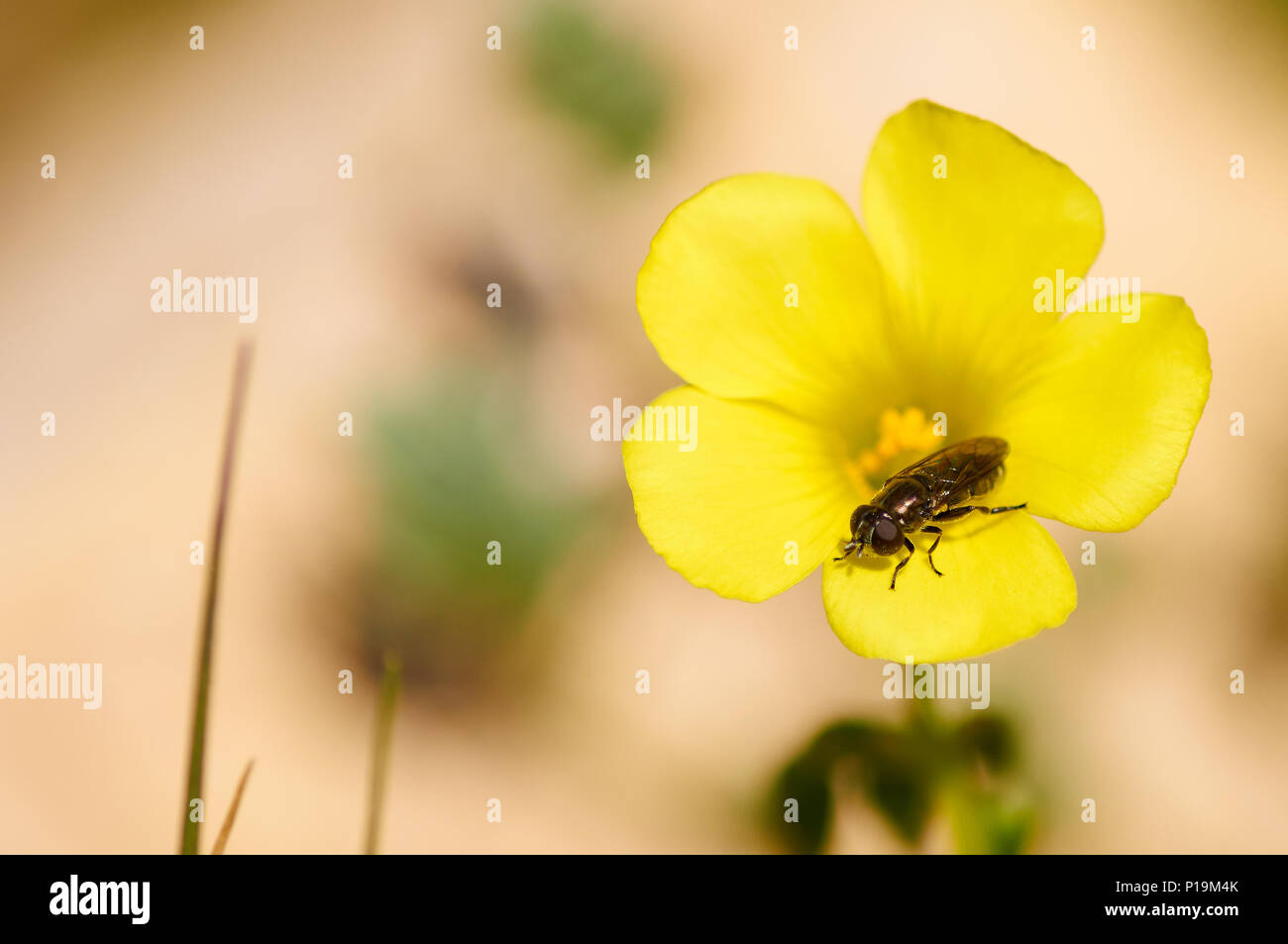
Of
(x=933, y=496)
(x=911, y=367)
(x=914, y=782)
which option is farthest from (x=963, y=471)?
(x=914, y=782)

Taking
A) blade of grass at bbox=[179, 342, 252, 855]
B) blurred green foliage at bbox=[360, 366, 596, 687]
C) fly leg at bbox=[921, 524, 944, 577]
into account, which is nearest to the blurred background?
blurred green foliage at bbox=[360, 366, 596, 687]

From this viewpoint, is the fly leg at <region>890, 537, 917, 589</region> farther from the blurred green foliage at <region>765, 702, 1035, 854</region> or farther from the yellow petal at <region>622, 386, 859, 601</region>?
the blurred green foliage at <region>765, 702, 1035, 854</region>

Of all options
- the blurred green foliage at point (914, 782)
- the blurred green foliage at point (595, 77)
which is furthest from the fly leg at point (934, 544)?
the blurred green foliage at point (595, 77)

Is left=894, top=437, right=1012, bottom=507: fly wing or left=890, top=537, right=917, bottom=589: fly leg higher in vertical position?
left=894, top=437, right=1012, bottom=507: fly wing

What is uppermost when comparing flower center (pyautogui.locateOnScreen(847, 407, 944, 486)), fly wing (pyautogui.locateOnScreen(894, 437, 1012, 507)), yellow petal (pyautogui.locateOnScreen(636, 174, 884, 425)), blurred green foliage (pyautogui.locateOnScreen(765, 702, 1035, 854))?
yellow petal (pyautogui.locateOnScreen(636, 174, 884, 425))

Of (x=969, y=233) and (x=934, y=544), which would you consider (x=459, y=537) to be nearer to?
(x=934, y=544)

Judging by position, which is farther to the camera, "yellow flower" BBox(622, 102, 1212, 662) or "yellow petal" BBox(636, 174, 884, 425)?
"yellow petal" BBox(636, 174, 884, 425)

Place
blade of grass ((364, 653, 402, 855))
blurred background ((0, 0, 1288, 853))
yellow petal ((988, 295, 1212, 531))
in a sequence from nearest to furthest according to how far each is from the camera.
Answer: yellow petal ((988, 295, 1212, 531)) → blade of grass ((364, 653, 402, 855)) → blurred background ((0, 0, 1288, 853))
